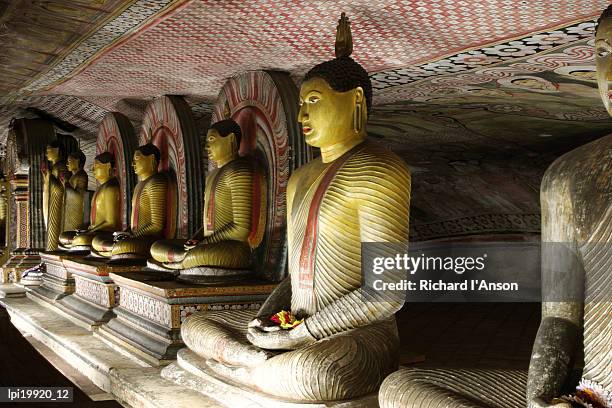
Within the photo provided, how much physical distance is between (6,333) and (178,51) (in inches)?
94.4

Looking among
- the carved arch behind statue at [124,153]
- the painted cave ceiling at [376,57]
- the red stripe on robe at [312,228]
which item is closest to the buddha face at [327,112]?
the red stripe on robe at [312,228]

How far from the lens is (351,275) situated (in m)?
3.67

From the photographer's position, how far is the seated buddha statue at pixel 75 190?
9633mm

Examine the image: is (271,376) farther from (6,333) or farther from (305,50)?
(6,333)

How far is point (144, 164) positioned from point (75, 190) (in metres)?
2.94

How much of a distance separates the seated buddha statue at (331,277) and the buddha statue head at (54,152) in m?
6.59

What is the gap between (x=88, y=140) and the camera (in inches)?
456

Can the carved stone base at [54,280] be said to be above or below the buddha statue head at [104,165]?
below

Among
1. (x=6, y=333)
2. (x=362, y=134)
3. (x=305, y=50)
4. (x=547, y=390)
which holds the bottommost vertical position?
(x=6, y=333)

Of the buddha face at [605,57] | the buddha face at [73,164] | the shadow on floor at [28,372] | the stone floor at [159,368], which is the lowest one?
the stone floor at [159,368]

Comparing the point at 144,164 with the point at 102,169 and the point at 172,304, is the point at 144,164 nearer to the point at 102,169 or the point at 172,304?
the point at 102,169

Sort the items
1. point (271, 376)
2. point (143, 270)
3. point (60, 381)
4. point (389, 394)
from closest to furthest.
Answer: point (389, 394)
point (271, 376)
point (60, 381)
point (143, 270)

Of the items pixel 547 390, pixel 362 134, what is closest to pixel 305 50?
pixel 362 134

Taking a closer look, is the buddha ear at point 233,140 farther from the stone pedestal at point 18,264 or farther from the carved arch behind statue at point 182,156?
the stone pedestal at point 18,264
